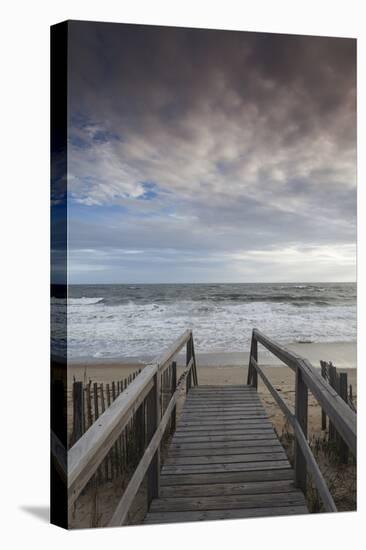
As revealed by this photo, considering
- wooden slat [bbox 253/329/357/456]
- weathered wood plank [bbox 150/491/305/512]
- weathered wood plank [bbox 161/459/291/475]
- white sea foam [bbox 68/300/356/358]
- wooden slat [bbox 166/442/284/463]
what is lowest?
weathered wood plank [bbox 150/491/305/512]

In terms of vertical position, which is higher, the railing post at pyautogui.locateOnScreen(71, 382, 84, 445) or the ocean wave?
the ocean wave

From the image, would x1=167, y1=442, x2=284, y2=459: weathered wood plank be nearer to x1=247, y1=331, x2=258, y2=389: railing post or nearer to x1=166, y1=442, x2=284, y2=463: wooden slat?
x1=166, y1=442, x2=284, y2=463: wooden slat

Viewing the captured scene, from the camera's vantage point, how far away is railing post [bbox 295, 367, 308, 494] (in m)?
2.62

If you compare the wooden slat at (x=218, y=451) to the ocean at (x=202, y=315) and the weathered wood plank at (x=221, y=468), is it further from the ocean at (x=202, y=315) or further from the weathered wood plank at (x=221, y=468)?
the ocean at (x=202, y=315)

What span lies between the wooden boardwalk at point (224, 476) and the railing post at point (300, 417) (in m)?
0.07

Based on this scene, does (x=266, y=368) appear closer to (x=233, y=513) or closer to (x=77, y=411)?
(x=233, y=513)

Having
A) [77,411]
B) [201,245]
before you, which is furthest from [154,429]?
[201,245]

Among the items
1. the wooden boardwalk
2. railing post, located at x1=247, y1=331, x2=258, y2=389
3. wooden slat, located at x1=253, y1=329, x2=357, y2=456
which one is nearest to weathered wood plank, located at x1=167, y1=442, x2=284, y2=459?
the wooden boardwalk

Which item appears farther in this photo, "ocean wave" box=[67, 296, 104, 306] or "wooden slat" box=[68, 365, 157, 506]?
"ocean wave" box=[67, 296, 104, 306]

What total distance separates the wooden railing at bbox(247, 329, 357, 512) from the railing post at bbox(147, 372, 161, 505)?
0.80 meters

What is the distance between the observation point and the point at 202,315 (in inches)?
144

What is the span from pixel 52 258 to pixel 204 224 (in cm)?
127

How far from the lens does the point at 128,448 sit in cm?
322

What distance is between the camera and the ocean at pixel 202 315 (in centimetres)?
277
